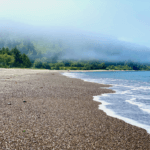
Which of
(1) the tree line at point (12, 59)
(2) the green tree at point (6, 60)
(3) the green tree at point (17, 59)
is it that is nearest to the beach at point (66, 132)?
(2) the green tree at point (6, 60)

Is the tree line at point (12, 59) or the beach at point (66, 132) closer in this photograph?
the beach at point (66, 132)

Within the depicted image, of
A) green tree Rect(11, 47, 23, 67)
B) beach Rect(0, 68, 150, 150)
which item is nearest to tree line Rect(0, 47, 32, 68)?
green tree Rect(11, 47, 23, 67)

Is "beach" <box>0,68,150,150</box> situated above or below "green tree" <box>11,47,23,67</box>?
below

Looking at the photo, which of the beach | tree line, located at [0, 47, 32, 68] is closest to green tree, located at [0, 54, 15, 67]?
tree line, located at [0, 47, 32, 68]

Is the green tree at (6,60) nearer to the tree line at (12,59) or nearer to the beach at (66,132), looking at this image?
the tree line at (12,59)

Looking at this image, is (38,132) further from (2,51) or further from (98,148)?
(2,51)

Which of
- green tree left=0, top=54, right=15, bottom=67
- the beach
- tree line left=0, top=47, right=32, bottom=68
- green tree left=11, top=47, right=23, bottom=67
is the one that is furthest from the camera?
green tree left=11, top=47, right=23, bottom=67

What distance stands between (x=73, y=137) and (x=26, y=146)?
1.98 meters

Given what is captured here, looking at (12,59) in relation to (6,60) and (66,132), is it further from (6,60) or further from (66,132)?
(66,132)

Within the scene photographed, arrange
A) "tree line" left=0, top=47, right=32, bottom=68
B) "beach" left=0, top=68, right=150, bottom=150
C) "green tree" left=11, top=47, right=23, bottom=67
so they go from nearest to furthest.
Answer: "beach" left=0, top=68, right=150, bottom=150 → "tree line" left=0, top=47, right=32, bottom=68 → "green tree" left=11, top=47, right=23, bottom=67

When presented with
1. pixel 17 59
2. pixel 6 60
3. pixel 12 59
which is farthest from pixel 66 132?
pixel 17 59

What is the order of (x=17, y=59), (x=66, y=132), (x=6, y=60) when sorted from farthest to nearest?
1. (x=17, y=59)
2. (x=6, y=60)
3. (x=66, y=132)

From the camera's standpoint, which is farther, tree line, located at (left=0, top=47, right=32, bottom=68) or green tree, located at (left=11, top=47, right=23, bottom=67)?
green tree, located at (left=11, top=47, right=23, bottom=67)

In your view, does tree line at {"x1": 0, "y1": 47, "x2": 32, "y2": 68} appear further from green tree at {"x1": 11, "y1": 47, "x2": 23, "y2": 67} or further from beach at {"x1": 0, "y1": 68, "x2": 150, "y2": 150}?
beach at {"x1": 0, "y1": 68, "x2": 150, "y2": 150}
